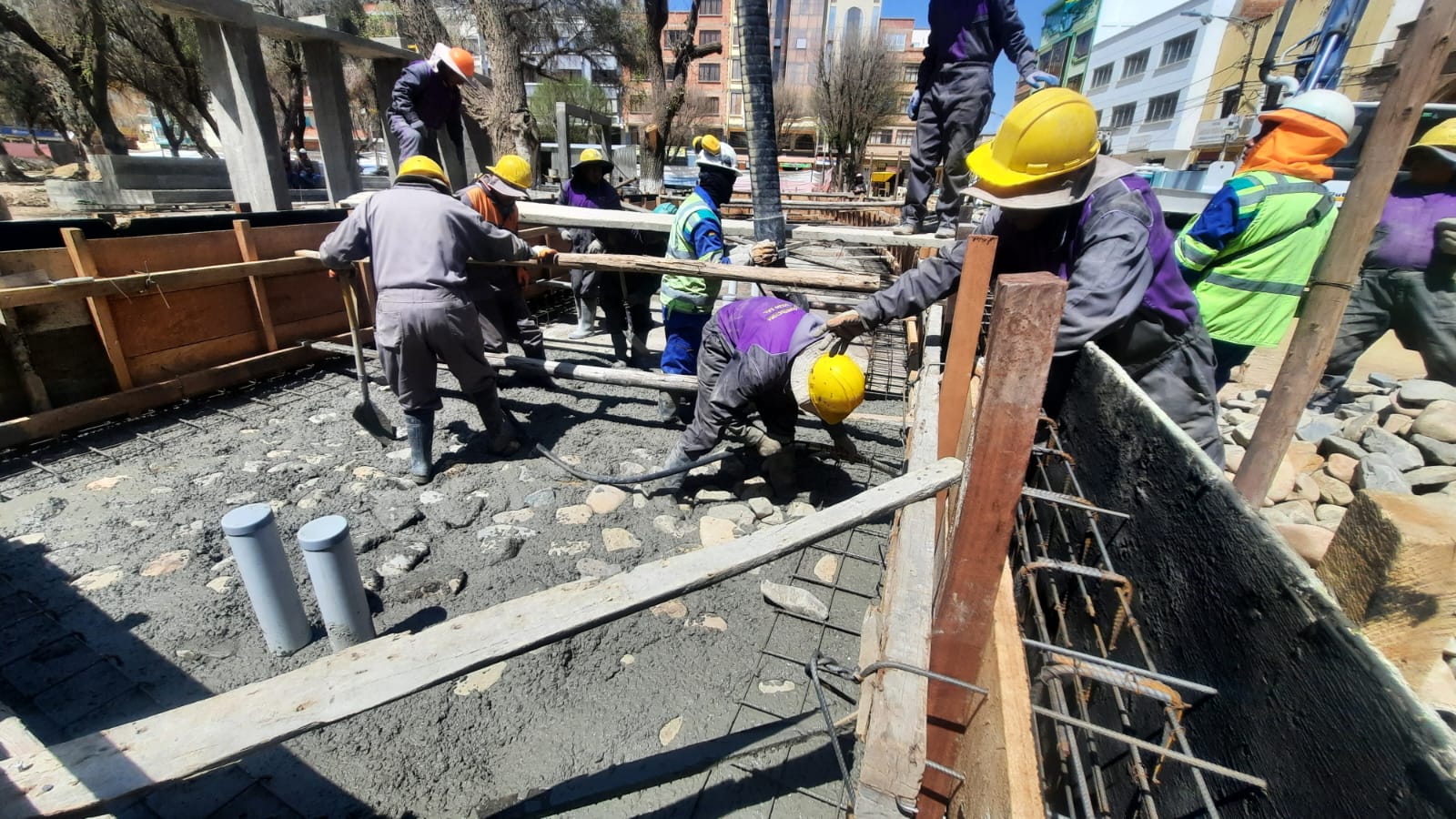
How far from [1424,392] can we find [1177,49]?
41810mm

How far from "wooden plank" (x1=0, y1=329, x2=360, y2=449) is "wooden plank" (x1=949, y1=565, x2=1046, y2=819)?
5.24 meters

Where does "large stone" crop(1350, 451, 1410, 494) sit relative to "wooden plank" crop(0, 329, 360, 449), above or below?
above

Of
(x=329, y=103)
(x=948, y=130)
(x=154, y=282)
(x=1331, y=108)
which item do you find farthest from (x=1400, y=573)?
(x=329, y=103)

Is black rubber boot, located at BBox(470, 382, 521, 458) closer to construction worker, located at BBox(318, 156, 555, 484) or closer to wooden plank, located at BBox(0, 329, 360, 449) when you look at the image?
construction worker, located at BBox(318, 156, 555, 484)

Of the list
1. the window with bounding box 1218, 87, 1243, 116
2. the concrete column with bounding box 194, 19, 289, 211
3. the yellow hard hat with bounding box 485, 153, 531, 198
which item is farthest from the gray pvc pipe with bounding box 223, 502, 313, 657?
the window with bounding box 1218, 87, 1243, 116

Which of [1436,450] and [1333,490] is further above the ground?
[1436,450]

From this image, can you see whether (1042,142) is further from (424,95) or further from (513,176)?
(424,95)

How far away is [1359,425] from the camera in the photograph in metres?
4.02

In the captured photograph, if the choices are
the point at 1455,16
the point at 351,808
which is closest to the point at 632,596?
the point at 351,808

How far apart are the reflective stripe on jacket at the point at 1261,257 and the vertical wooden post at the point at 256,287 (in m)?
5.94

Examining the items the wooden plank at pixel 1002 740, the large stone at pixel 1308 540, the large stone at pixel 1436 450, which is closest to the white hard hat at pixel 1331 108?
the large stone at pixel 1308 540

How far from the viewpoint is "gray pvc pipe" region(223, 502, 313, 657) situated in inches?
89.7

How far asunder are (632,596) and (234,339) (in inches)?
197

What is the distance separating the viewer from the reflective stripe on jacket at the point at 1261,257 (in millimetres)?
2527
